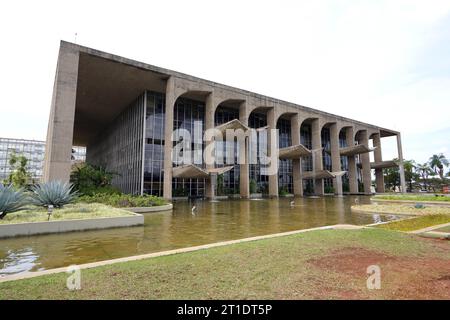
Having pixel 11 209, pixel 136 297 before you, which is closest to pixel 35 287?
pixel 136 297

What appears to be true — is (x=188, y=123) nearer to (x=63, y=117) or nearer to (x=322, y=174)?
(x=63, y=117)

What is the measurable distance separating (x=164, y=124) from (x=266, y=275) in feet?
103

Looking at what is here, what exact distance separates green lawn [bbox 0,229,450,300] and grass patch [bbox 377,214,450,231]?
3.68 m

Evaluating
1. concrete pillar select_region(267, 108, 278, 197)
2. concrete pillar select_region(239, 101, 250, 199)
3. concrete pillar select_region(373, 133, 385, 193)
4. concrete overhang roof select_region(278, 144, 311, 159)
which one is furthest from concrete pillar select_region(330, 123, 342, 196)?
concrete pillar select_region(239, 101, 250, 199)

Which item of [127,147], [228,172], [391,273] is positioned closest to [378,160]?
[228,172]

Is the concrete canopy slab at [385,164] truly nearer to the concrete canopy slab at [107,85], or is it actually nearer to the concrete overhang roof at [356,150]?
the concrete overhang roof at [356,150]

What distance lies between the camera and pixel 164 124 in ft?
111

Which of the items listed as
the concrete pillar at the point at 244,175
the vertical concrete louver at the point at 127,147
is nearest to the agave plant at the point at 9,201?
the vertical concrete louver at the point at 127,147

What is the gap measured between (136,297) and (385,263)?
16.7ft

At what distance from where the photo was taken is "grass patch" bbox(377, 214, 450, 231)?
33.9 feet

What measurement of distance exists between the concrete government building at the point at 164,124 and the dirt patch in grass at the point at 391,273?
22.4 m

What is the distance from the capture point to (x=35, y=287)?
4055 millimetres

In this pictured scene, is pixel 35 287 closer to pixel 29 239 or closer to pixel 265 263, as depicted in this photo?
pixel 265 263

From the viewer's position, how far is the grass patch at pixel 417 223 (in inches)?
406
